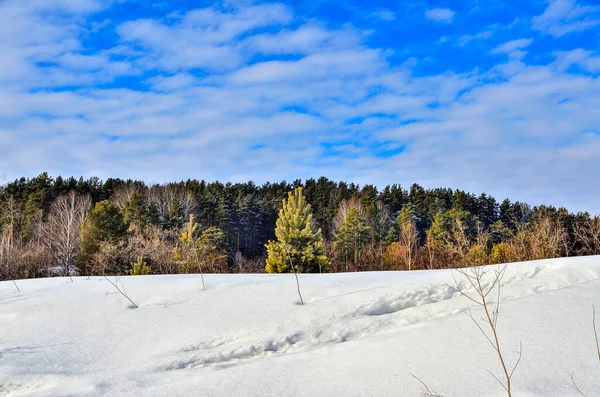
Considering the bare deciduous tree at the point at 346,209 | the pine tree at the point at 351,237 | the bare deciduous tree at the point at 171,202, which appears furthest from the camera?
the bare deciduous tree at the point at 346,209

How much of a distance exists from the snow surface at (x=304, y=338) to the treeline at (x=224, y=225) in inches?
308

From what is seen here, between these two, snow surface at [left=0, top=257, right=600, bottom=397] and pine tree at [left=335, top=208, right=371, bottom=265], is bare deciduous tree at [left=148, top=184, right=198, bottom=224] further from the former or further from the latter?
snow surface at [left=0, top=257, right=600, bottom=397]

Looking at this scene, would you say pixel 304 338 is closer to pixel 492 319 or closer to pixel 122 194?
pixel 492 319

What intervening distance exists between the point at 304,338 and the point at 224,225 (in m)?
48.2

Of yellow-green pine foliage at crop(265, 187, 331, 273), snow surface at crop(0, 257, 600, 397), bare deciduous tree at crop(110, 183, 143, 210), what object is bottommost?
snow surface at crop(0, 257, 600, 397)

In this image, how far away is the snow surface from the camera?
10.9 feet

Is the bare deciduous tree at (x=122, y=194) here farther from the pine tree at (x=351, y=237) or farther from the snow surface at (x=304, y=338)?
the snow surface at (x=304, y=338)

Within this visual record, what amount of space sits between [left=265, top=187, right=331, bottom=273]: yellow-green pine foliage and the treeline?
4.88 m

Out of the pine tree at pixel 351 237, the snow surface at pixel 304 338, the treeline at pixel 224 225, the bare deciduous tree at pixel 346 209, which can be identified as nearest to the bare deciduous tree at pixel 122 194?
the treeline at pixel 224 225

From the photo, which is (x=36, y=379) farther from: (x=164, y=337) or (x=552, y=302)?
(x=552, y=302)

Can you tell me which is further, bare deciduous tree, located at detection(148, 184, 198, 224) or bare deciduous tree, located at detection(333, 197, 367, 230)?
bare deciduous tree, located at detection(333, 197, 367, 230)

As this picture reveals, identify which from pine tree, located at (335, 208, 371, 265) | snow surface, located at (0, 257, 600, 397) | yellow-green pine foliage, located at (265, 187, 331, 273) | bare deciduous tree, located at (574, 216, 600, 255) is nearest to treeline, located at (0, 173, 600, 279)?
pine tree, located at (335, 208, 371, 265)

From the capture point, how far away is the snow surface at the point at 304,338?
10.9ft

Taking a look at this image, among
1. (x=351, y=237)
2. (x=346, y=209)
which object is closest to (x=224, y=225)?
(x=346, y=209)
